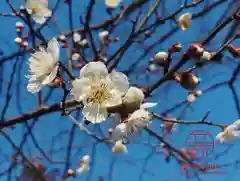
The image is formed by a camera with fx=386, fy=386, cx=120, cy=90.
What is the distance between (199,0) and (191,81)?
0.42m

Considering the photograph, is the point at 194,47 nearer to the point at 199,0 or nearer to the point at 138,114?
the point at 138,114

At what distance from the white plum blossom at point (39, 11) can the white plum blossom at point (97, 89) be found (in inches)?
25.8

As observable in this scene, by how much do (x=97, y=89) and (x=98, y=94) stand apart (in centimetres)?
2

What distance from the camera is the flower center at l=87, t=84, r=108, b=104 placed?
111 cm

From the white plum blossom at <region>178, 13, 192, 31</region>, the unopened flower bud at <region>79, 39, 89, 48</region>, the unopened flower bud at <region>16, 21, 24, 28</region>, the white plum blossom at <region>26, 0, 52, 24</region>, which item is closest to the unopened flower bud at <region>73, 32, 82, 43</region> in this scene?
the unopened flower bud at <region>79, 39, 89, 48</region>

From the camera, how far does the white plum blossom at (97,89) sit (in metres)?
1.05

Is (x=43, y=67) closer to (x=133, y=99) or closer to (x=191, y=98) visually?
(x=133, y=99)

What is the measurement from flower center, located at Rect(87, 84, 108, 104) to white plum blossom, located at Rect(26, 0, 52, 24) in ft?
2.16

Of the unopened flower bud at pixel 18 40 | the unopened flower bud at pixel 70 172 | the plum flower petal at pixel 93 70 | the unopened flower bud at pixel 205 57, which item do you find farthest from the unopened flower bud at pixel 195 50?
the unopened flower bud at pixel 70 172

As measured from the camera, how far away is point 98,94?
3.74 feet

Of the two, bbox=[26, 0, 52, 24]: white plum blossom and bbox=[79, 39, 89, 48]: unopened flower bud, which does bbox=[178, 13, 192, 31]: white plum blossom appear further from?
bbox=[26, 0, 52, 24]: white plum blossom

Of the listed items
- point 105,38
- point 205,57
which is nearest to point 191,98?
point 105,38

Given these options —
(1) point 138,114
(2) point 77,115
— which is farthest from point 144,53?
(1) point 138,114

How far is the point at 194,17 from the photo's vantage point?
158 centimetres
